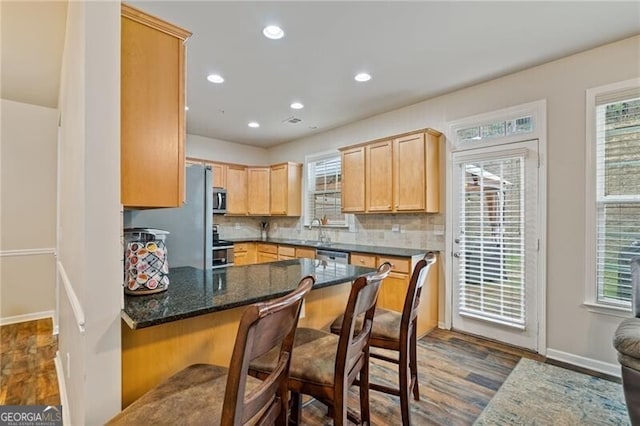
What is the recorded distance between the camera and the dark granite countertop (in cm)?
124

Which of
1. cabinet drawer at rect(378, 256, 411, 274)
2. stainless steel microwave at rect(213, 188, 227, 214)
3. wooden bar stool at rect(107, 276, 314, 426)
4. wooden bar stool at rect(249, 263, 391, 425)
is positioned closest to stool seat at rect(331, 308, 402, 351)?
wooden bar stool at rect(249, 263, 391, 425)

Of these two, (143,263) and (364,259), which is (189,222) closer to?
(143,263)

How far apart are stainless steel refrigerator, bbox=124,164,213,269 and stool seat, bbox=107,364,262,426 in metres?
1.41

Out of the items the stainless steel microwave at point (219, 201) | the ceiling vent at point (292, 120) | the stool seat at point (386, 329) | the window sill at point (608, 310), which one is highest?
the ceiling vent at point (292, 120)

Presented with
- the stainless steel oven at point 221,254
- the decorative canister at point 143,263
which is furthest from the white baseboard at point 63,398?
the stainless steel oven at point 221,254

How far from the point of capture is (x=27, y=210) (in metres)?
4.25

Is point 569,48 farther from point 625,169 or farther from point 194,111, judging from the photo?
point 194,111

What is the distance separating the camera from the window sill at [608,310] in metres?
2.61

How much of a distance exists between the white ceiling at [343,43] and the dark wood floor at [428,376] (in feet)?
9.25

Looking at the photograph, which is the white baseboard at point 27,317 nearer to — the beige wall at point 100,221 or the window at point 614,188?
the beige wall at point 100,221

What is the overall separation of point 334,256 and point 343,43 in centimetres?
255

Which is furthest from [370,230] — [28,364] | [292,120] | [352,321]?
[28,364]

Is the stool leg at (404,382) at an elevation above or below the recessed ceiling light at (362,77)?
below

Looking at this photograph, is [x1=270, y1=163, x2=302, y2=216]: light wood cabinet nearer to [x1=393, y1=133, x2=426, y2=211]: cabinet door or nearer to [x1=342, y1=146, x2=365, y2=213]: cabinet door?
[x1=342, y1=146, x2=365, y2=213]: cabinet door
